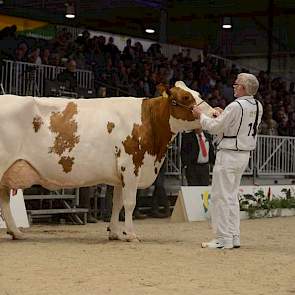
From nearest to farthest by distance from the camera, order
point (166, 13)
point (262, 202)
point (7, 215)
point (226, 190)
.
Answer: point (226, 190), point (7, 215), point (262, 202), point (166, 13)

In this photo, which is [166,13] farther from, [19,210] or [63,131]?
[63,131]

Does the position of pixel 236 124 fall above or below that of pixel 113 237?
above

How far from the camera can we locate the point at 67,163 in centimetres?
938

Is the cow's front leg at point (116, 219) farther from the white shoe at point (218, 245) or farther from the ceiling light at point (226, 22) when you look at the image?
the ceiling light at point (226, 22)

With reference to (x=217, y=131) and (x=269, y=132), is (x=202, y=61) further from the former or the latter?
(x=217, y=131)

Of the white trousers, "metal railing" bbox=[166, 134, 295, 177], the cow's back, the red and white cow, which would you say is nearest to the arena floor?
the white trousers

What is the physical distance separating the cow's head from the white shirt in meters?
0.73

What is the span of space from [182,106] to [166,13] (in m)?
21.8

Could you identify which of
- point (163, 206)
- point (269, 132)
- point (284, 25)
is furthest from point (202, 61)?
point (163, 206)

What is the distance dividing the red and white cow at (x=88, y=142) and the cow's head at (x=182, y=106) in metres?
0.01

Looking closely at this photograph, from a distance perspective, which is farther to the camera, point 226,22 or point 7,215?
point 226,22

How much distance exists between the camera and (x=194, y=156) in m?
14.6

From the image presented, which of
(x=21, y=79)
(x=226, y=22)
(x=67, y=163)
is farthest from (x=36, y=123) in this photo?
(x=226, y=22)

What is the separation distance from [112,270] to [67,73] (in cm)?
936
